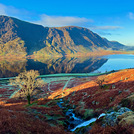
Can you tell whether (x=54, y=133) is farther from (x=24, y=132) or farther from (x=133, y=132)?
(x=133, y=132)

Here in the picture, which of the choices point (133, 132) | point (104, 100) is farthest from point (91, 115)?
point (133, 132)

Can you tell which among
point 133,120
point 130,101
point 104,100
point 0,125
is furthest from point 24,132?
point 104,100

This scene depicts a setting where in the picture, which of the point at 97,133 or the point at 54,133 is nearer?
the point at 97,133

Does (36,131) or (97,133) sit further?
(36,131)

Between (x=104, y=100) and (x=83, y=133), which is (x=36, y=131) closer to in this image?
(x=83, y=133)

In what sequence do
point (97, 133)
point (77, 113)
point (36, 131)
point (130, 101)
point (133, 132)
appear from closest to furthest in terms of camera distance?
point (133, 132), point (97, 133), point (36, 131), point (130, 101), point (77, 113)

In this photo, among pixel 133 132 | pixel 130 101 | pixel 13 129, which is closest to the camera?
pixel 133 132

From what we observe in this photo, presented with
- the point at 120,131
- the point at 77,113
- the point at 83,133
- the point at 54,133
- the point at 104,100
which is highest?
the point at 120,131

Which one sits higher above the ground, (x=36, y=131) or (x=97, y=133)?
(x=97, y=133)

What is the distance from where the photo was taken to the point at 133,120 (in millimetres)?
8742

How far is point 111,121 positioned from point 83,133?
3.57 m

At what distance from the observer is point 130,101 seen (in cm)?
1619

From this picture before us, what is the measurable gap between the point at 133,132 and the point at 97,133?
261 centimetres

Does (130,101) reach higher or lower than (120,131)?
lower
